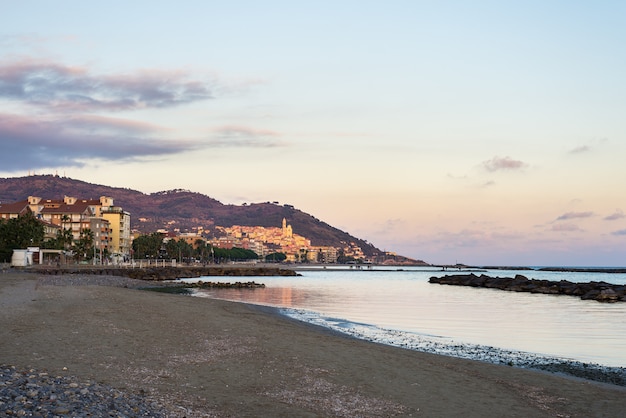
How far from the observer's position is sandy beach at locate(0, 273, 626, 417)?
13891 mm

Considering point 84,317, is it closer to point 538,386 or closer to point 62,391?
point 62,391

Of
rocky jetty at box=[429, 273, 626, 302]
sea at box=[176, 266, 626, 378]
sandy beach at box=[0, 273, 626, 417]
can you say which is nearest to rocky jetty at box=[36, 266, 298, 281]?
rocky jetty at box=[429, 273, 626, 302]

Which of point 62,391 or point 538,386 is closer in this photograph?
point 62,391

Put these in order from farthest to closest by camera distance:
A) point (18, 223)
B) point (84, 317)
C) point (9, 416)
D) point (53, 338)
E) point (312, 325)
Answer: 1. point (18, 223)
2. point (312, 325)
3. point (84, 317)
4. point (53, 338)
5. point (9, 416)

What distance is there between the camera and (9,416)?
30.2 ft

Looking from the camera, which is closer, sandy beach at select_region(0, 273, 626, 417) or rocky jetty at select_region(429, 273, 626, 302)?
sandy beach at select_region(0, 273, 626, 417)

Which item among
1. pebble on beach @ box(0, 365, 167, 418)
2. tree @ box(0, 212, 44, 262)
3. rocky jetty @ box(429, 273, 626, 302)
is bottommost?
rocky jetty @ box(429, 273, 626, 302)

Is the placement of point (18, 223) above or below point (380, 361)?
above

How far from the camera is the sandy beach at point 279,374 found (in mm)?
13891

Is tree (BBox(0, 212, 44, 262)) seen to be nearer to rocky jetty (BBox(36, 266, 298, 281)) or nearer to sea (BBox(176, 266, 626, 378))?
rocky jetty (BBox(36, 266, 298, 281))

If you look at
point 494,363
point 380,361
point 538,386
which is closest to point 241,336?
point 380,361

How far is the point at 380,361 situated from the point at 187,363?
6168 mm

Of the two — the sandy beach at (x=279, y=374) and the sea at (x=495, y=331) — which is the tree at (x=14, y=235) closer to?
the sea at (x=495, y=331)

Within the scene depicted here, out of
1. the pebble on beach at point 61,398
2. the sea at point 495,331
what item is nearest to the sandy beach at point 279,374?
the pebble on beach at point 61,398
